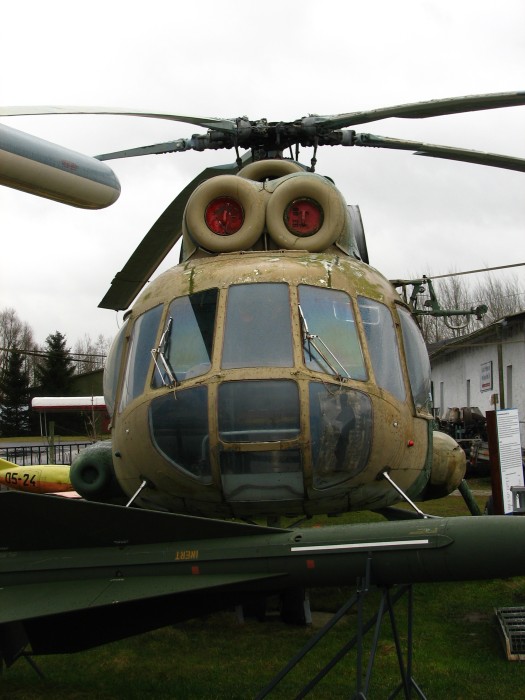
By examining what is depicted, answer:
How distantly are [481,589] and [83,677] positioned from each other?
4.42 metres

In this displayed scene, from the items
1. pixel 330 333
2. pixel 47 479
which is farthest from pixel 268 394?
pixel 47 479

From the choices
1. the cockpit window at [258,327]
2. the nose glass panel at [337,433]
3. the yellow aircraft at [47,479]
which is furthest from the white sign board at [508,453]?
the yellow aircraft at [47,479]

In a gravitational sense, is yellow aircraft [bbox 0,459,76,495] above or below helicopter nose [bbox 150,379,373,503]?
below

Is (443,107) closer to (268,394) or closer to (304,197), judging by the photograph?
(304,197)

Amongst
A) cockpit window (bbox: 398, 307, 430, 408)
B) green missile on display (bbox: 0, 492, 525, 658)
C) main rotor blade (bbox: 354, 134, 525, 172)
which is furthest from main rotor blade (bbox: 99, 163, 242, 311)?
green missile on display (bbox: 0, 492, 525, 658)

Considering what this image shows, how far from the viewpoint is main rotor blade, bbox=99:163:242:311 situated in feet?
29.3

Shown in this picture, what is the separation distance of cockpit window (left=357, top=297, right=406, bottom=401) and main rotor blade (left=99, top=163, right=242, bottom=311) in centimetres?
318

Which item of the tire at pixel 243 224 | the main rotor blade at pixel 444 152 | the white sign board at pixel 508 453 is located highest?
the main rotor blade at pixel 444 152

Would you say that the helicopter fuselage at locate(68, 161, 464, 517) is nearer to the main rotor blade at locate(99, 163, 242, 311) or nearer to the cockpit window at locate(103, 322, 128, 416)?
the cockpit window at locate(103, 322, 128, 416)

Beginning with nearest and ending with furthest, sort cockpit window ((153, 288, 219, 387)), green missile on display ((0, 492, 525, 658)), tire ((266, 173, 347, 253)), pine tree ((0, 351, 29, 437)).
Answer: green missile on display ((0, 492, 525, 658)), cockpit window ((153, 288, 219, 387)), tire ((266, 173, 347, 253)), pine tree ((0, 351, 29, 437))

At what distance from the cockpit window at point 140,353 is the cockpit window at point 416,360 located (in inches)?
77.2

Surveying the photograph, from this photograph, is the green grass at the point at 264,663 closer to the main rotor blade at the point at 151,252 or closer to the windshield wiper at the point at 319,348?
the windshield wiper at the point at 319,348

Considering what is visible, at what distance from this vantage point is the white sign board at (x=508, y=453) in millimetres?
10312

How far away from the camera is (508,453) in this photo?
10.6m
